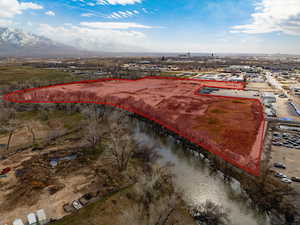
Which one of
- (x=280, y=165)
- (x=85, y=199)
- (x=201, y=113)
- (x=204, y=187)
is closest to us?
(x=85, y=199)

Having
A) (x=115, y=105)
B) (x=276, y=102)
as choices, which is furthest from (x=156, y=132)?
(x=276, y=102)

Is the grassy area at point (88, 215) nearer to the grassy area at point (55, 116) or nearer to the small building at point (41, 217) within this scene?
the small building at point (41, 217)

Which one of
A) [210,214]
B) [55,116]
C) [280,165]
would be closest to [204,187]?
[210,214]

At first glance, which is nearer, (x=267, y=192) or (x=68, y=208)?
(x=68, y=208)

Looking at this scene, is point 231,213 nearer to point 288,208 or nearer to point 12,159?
point 288,208

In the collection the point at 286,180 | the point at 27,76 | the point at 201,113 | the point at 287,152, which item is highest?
the point at 27,76

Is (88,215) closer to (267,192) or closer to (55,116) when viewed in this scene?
(267,192)
